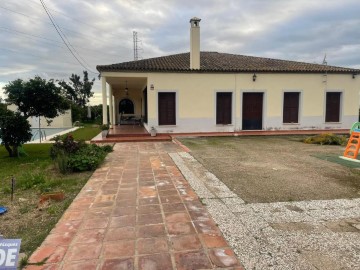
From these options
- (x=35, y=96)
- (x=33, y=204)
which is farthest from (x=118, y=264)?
(x=35, y=96)

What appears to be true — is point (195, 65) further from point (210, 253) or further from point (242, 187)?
point (210, 253)

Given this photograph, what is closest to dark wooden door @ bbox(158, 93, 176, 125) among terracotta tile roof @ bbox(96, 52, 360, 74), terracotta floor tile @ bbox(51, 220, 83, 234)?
terracotta tile roof @ bbox(96, 52, 360, 74)

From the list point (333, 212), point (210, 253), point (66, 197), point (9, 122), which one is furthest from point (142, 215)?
point (9, 122)

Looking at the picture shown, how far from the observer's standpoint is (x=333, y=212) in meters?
3.49

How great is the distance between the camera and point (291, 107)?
46.5 feet

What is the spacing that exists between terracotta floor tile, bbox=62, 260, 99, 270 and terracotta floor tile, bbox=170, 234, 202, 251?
0.78 metres

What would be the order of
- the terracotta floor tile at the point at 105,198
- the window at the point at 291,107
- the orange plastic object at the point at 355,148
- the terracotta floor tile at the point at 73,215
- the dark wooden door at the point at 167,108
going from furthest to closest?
the window at the point at 291,107 < the dark wooden door at the point at 167,108 < the orange plastic object at the point at 355,148 < the terracotta floor tile at the point at 105,198 < the terracotta floor tile at the point at 73,215

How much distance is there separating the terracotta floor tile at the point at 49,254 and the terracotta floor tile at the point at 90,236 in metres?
0.21

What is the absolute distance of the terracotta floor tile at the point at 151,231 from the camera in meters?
2.87

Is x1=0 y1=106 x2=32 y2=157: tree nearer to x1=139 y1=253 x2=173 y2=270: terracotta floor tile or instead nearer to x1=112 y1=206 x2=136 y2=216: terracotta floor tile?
x1=112 y1=206 x2=136 y2=216: terracotta floor tile

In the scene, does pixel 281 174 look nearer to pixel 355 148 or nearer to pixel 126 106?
pixel 355 148

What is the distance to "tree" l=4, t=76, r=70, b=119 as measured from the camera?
830 centimetres

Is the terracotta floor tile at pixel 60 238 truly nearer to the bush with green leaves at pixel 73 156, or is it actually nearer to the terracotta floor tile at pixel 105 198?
the terracotta floor tile at pixel 105 198

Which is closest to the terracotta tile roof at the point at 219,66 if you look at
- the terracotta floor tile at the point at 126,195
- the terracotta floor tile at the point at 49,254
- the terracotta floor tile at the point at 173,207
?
the terracotta floor tile at the point at 126,195
